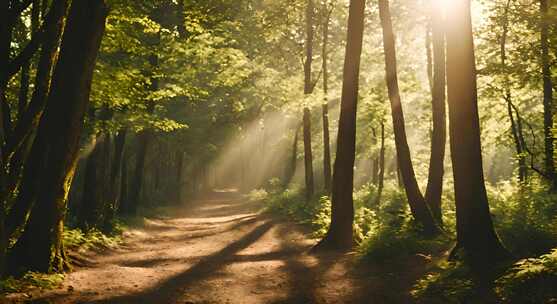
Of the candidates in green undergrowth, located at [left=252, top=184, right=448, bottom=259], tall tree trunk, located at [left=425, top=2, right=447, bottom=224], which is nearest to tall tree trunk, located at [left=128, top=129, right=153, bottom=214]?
green undergrowth, located at [left=252, top=184, right=448, bottom=259]

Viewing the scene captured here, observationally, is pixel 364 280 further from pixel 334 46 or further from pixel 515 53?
pixel 334 46

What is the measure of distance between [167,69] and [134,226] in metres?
6.76

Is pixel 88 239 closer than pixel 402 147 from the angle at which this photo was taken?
Yes

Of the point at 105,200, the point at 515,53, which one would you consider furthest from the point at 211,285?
the point at 515,53

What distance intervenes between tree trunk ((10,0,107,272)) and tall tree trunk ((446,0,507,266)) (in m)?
7.35

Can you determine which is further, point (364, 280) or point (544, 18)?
point (544, 18)

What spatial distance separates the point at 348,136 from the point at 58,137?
784 centimetres

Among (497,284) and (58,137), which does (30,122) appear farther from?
(497,284)

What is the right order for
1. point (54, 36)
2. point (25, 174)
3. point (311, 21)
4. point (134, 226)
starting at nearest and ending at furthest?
point (25, 174) → point (54, 36) → point (134, 226) → point (311, 21)

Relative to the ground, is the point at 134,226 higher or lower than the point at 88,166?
lower

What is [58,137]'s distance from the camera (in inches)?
378

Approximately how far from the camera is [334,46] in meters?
27.2

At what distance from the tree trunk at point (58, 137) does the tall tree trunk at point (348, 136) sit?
697 centimetres

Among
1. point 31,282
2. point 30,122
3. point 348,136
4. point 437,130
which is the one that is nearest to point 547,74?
point 437,130
